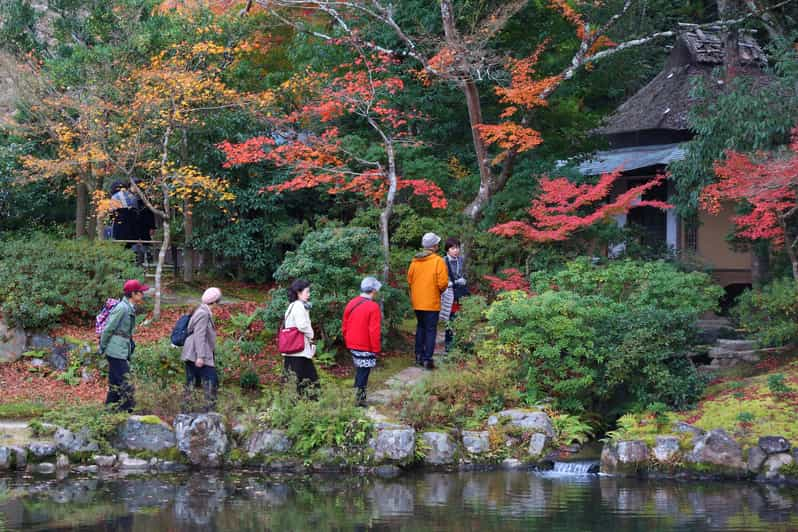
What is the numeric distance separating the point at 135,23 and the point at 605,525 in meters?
12.8

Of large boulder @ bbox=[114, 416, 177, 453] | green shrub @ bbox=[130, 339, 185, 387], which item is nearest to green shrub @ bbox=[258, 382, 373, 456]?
large boulder @ bbox=[114, 416, 177, 453]

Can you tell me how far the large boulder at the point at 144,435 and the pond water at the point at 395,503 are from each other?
66 cm

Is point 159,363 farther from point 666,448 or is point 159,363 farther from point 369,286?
point 666,448

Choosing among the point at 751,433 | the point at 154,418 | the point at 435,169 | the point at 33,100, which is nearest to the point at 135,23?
the point at 33,100

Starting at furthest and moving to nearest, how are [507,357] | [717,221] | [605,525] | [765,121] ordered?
[717,221], [765,121], [507,357], [605,525]

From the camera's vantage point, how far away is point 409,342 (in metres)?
15.9

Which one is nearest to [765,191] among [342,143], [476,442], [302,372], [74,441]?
[476,442]

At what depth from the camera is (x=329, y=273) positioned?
1434 centimetres

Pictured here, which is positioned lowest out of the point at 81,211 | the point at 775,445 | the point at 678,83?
the point at 775,445

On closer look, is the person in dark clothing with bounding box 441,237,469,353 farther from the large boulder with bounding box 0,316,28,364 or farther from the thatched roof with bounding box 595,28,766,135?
the thatched roof with bounding box 595,28,766,135

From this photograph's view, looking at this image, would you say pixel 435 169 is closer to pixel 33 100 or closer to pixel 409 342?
pixel 409 342

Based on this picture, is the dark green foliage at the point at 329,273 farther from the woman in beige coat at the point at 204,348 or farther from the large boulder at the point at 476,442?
the large boulder at the point at 476,442

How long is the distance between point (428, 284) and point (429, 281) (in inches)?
1.8

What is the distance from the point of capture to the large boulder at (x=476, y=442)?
1159cm
